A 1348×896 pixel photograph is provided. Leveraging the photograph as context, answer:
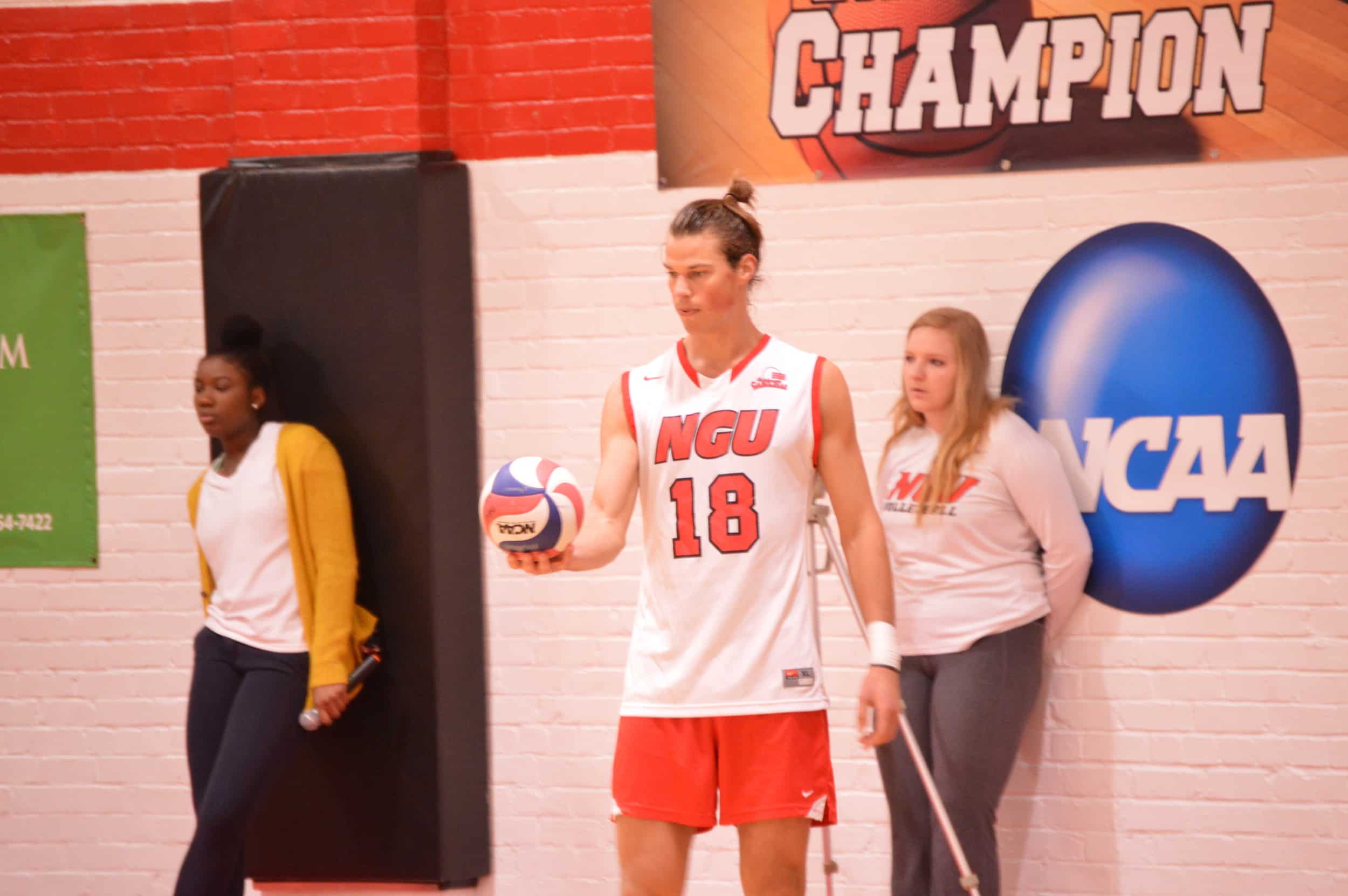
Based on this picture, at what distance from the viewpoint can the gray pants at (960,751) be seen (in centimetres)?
345

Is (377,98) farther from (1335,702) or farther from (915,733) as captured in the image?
(1335,702)

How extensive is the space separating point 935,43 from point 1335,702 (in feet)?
7.27

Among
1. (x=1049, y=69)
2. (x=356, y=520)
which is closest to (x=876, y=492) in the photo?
(x=1049, y=69)

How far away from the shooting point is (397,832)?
400cm

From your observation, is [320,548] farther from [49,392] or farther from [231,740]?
[49,392]

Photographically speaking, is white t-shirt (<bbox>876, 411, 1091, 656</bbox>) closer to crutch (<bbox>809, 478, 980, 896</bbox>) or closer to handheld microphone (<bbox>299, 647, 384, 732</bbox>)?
crutch (<bbox>809, 478, 980, 896</bbox>)

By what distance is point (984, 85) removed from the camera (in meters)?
3.84

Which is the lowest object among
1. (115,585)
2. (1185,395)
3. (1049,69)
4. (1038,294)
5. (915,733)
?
(915,733)

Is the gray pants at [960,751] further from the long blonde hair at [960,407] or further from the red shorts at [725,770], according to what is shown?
the red shorts at [725,770]

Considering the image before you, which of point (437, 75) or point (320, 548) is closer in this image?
point (320, 548)

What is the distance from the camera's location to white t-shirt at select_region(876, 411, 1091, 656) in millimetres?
3523

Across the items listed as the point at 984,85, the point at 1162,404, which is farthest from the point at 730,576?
the point at 984,85

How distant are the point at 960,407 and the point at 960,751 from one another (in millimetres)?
929

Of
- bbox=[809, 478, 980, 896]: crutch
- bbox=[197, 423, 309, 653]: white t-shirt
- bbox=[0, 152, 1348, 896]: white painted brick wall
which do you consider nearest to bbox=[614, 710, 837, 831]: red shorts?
bbox=[809, 478, 980, 896]: crutch
